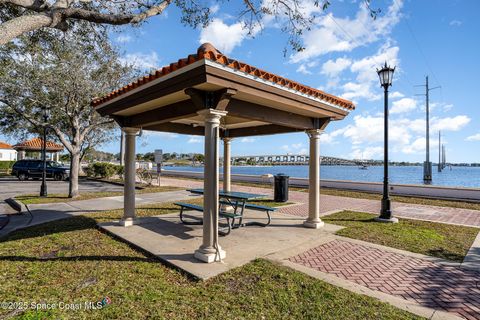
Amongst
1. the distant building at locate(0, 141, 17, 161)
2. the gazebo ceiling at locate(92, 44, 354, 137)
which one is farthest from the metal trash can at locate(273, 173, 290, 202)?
the distant building at locate(0, 141, 17, 161)

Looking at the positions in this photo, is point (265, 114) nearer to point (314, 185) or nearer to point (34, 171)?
point (314, 185)

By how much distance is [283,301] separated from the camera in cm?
342

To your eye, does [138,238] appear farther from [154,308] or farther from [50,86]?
[50,86]

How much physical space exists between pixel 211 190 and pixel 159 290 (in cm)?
173

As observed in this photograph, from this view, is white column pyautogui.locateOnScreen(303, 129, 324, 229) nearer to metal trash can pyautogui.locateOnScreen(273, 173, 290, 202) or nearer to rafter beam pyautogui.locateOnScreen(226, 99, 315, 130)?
rafter beam pyautogui.locateOnScreen(226, 99, 315, 130)

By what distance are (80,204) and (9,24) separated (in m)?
8.81

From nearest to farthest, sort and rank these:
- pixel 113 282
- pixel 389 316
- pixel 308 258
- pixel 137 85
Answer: pixel 389 316
pixel 113 282
pixel 308 258
pixel 137 85

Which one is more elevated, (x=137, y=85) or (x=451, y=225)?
(x=137, y=85)

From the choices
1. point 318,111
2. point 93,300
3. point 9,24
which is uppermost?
point 9,24

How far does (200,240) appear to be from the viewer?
584 cm

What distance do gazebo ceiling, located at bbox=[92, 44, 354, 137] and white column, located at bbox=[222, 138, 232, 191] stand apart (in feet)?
4.48

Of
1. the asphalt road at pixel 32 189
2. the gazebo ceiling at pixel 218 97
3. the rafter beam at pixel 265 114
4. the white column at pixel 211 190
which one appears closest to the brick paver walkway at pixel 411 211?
the rafter beam at pixel 265 114

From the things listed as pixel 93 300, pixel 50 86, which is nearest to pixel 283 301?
pixel 93 300

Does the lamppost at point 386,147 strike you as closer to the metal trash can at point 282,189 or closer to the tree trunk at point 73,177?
the metal trash can at point 282,189
